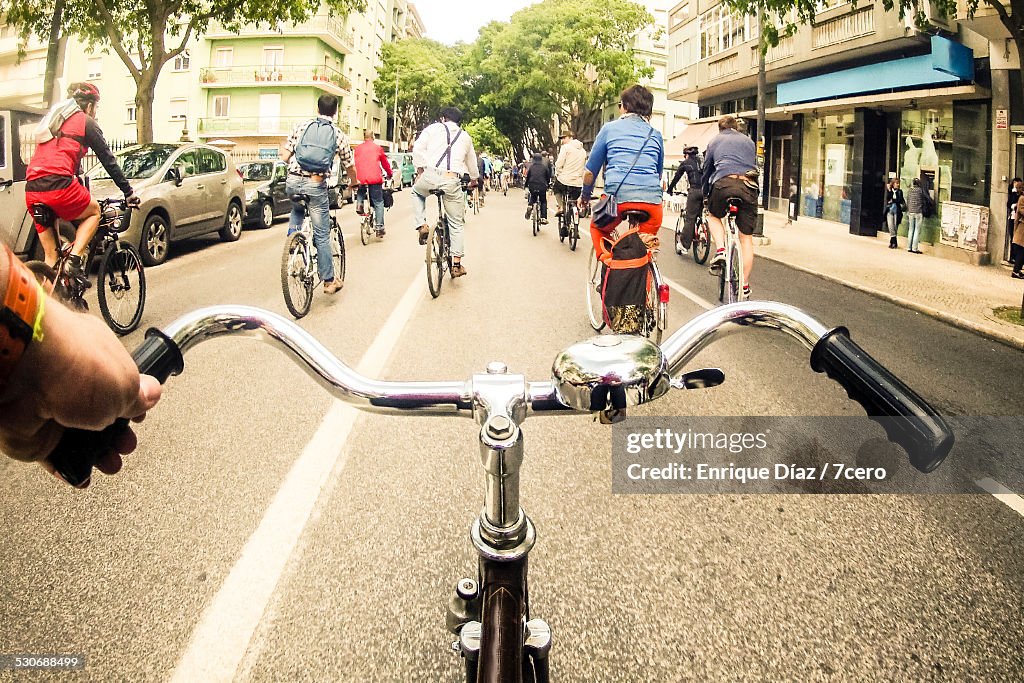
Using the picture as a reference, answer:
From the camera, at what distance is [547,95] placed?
54.8 meters

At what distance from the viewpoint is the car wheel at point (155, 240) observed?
11.6 meters

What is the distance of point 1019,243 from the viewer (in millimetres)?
14336

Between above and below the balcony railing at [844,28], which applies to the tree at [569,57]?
above

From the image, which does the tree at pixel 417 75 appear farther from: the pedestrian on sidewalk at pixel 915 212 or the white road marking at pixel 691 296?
the white road marking at pixel 691 296

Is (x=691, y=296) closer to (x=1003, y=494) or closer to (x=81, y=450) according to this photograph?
(x=1003, y=494)

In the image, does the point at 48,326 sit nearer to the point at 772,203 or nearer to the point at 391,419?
the point at 391,419

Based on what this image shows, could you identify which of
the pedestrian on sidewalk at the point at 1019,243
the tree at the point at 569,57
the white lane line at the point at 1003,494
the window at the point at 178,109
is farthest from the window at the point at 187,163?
the window at the point at 178,109

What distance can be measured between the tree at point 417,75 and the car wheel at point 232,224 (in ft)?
185

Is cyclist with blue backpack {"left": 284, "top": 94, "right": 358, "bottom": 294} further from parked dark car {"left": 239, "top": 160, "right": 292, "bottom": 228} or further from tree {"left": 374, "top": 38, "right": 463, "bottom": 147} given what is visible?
tree {"left": 374, "top": 38, "right": 463, "bottom": 147}

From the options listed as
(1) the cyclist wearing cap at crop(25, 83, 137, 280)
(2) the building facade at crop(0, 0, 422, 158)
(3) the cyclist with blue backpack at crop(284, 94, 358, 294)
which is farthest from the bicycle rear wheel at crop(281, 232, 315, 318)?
(2) the building facade at crop(0, 0, 422, 158)

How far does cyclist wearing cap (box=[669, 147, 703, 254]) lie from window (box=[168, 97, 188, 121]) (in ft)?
166

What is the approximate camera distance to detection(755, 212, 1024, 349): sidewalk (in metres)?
9.81

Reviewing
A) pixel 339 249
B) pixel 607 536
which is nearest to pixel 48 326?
pixel 607 536

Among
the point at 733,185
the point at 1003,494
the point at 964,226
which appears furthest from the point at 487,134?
the point at 1003,494
